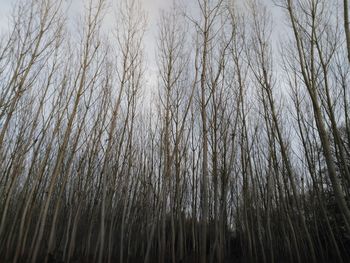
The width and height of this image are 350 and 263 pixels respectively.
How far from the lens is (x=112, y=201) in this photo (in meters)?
6.39

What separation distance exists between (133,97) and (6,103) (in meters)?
2.50

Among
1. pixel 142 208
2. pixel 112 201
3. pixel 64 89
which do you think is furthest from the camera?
pixel 142 208

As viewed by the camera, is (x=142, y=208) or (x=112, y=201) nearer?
(x=112, y=201)

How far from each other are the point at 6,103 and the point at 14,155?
6.81 feet

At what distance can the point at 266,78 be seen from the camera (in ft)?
19.1

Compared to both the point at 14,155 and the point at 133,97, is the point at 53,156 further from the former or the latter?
the point at 133,97

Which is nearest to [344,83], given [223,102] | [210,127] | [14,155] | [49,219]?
[223,102]

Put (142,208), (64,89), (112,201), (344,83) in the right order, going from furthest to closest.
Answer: (142,208), (112,201), (64,89), (344,83)

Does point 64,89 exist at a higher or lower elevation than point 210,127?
higher

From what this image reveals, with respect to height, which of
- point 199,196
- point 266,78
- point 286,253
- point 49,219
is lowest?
point 286,253

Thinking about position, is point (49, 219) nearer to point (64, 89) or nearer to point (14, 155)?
point (14, 155)

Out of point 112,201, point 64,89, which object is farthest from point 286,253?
point 64,89

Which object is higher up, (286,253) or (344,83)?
(344,83)

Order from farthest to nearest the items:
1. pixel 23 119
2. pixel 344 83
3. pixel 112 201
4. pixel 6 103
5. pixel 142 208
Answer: pixel 142 208, pixel 112 201, pixel 23 119, pixel 344 83, pixel 6 103
